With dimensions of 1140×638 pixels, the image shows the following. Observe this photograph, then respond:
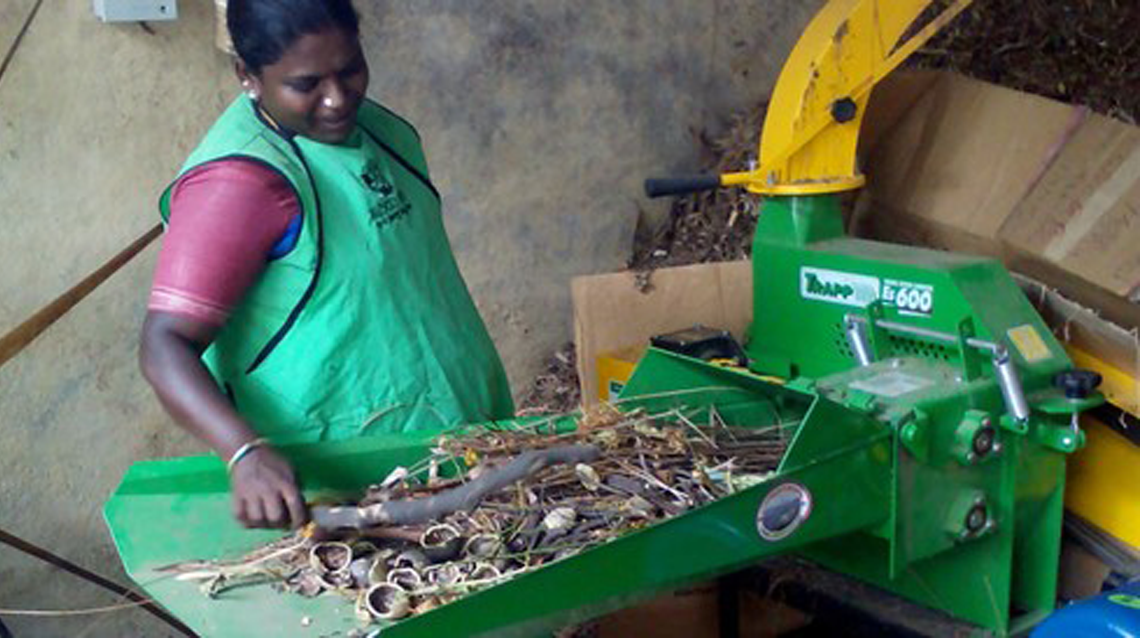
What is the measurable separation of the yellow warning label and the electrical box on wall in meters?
2.07

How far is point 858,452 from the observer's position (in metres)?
2.01

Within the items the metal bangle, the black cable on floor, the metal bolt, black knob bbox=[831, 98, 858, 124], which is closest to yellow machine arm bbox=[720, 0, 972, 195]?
black knob bbox=[831, 98, 858, 124]

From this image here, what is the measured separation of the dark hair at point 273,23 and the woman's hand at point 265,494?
24.2 inches

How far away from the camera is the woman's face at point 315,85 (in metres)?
2.12

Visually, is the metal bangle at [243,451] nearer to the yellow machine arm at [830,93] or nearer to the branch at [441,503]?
the branch at [441,503]

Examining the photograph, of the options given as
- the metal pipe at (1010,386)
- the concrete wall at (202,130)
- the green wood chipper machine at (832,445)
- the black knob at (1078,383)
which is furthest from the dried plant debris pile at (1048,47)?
the metal pipe at (1010,386)

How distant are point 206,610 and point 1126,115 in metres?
2.89

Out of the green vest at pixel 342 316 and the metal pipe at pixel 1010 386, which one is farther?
the metal pipe at pixel 1010 386

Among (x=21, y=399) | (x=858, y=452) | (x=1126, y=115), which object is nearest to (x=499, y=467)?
(x=858, y=452)

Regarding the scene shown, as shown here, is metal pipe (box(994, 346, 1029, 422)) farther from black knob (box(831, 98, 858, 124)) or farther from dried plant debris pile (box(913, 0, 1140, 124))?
dried plant debris pile (box(913, 0, 1140, 124))

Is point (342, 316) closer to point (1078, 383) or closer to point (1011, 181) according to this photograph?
point (1078, 383)

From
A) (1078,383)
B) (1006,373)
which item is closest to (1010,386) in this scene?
(1006,373)

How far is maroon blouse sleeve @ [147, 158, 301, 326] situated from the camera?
6.50ft

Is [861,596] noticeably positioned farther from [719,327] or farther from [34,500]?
[34,500]
